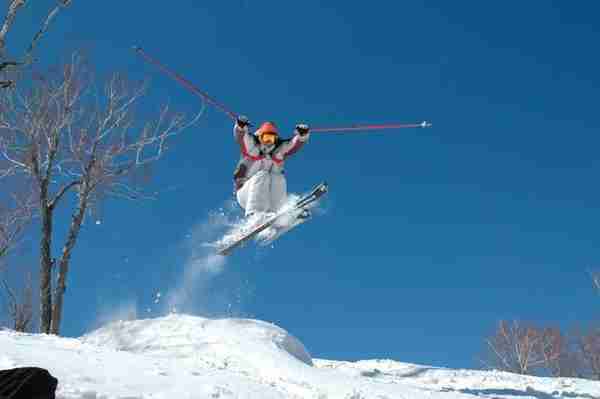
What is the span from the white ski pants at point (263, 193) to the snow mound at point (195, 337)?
102 inches

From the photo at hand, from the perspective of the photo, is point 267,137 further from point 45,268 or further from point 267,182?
point 45,268

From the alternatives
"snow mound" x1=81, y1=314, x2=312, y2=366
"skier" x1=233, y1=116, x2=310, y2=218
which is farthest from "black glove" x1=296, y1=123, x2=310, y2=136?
"snow mound" x1=81, y1=314, x2=312, y2=366

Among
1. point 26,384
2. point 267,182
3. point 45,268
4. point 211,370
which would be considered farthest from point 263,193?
point 26,384

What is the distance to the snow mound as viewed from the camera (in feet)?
30.3

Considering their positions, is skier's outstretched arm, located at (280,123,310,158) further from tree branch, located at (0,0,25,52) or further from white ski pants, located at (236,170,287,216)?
tree branch, located at (0,0,25,52)

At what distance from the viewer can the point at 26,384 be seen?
390 centimetres

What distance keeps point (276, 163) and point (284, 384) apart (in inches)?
228

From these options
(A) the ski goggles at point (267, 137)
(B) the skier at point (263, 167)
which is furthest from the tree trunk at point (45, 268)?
(A) the ski goggles at point (267, 137)

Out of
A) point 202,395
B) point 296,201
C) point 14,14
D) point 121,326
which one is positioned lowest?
point 202,395

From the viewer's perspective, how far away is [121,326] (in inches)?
433

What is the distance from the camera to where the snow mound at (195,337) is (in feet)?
30.3

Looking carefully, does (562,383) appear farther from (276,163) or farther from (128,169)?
(128,169)

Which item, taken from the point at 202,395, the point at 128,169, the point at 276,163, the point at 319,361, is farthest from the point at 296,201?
the point at 202,395

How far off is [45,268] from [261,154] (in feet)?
16.7
